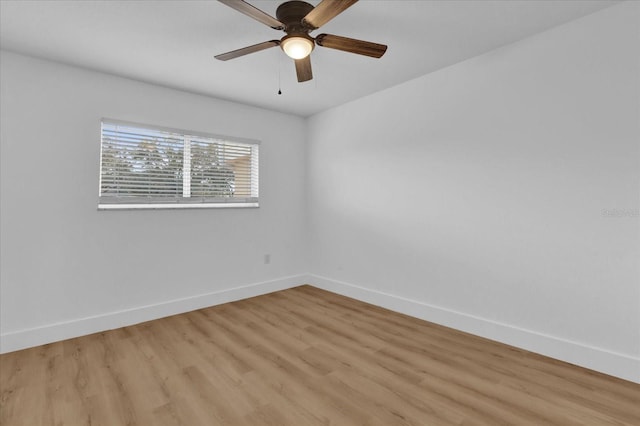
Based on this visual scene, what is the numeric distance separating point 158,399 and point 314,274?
2.79 m

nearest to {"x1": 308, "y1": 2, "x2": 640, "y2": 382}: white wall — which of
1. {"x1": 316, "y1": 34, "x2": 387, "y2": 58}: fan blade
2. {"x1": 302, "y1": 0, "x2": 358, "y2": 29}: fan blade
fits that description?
{"x1": 316, "y1": 34, "x2": 387, "y2": 58}: fan blade

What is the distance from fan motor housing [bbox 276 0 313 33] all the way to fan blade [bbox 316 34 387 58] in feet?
0.44

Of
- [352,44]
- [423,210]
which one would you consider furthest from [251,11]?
[423,210]

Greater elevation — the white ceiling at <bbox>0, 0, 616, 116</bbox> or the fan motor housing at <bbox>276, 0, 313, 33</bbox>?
the white ceiling at <bbox>0, 0, 616, 116</bbox>

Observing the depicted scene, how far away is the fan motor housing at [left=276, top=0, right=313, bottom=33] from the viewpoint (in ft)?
6.23

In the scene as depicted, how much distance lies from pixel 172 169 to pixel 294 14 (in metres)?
2.24

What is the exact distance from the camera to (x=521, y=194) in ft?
8.36

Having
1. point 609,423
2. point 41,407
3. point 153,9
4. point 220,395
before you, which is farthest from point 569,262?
point 41,407

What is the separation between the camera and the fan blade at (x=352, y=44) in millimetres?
1968

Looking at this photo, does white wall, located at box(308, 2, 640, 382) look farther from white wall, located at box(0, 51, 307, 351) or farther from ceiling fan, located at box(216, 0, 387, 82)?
white wall, located at box(0, 51, 307, 351)

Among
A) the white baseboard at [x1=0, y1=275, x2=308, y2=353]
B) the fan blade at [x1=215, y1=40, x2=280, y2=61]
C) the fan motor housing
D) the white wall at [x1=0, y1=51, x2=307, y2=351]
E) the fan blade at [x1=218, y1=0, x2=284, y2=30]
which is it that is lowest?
the white baseboard at [x1=0, y1=275, x2=308, y2=353]

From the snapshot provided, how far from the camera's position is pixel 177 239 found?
136 inches

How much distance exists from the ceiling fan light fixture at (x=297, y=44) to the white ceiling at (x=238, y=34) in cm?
27

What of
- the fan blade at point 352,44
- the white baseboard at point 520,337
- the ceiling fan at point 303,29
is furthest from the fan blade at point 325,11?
the white baseboard at point 520,337
